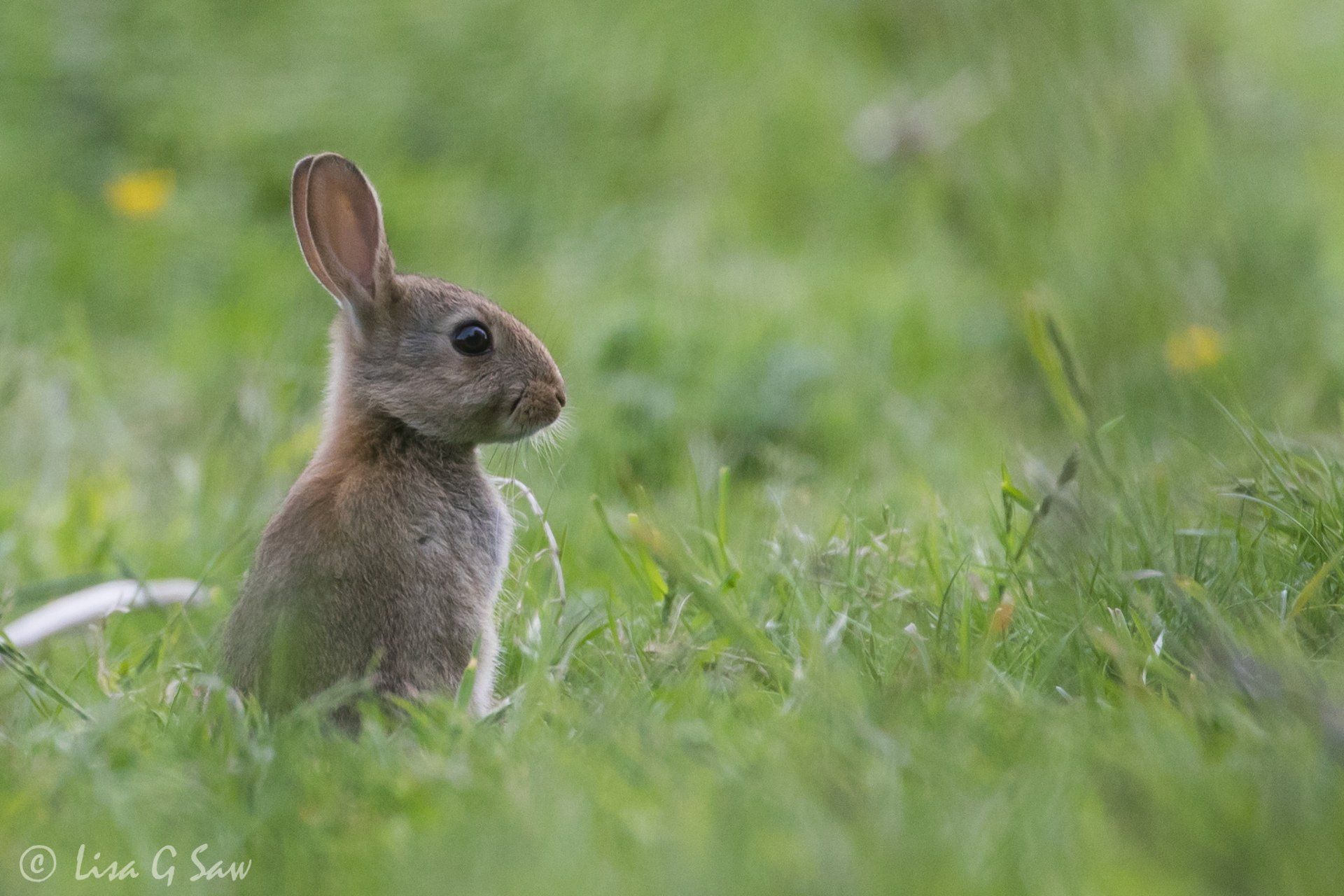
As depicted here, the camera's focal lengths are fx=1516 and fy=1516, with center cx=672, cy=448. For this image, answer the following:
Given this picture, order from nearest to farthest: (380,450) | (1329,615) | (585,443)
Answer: (1329,615)
(380,450)
(585,443)

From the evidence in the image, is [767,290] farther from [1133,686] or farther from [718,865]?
[718,865]

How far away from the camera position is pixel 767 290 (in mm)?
→ 6820

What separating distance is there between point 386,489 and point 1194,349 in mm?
3580

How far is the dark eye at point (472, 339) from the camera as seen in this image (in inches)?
146

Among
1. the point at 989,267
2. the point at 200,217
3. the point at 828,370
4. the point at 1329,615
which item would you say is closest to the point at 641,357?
the point at 828,370

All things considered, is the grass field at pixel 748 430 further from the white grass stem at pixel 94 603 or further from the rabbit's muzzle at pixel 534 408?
the rabbit's muzzle at pixel 534 408

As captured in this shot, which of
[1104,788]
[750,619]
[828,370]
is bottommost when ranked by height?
[828,370]

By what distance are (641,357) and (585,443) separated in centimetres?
89

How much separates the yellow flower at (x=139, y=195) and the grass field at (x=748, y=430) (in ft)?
0.08

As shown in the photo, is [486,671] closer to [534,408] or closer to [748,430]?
[534,408]

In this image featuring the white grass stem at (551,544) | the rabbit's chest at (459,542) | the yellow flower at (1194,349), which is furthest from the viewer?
the yellow flower at (1194,349)

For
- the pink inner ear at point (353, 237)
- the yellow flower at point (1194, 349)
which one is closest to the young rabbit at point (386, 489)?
the pink inner ear at point (353, 237)

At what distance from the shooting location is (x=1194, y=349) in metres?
5.79

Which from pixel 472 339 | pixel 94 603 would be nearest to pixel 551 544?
pixel 472 339
